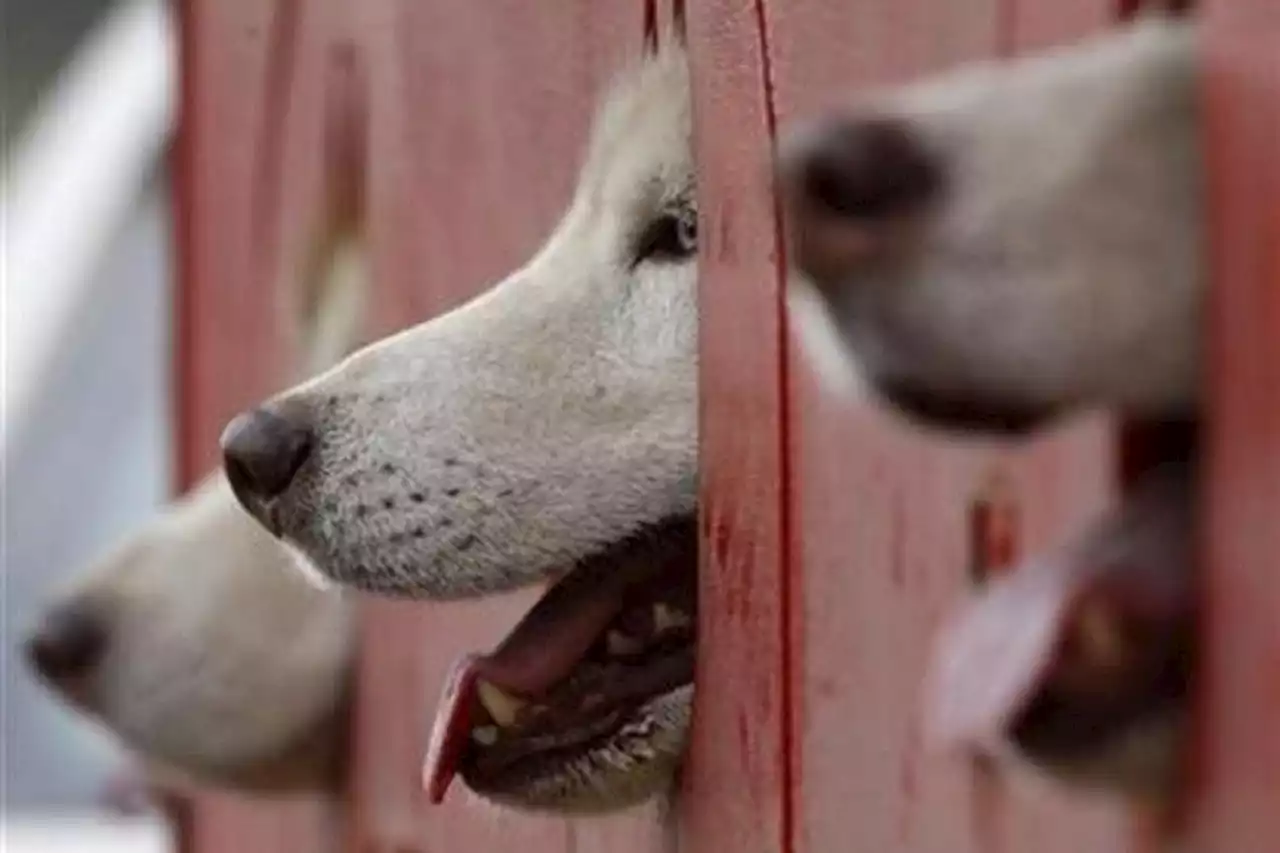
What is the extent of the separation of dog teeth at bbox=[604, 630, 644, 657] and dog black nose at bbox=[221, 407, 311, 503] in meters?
0.12

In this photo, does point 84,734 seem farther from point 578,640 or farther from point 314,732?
point 578,640

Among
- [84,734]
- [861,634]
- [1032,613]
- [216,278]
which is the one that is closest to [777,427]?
[861,634]

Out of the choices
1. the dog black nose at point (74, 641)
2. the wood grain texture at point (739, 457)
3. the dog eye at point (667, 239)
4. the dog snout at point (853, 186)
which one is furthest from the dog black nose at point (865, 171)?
the dog black nose at point (74, 641)

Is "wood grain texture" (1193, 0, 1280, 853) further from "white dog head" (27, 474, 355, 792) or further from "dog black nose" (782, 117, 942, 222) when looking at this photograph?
"white dog head" (27, 474, 355, 792)

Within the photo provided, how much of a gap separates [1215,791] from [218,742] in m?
1.20

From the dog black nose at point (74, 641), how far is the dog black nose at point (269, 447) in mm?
695

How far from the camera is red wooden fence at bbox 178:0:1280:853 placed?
0.65 metres

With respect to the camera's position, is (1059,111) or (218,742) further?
(218,742)

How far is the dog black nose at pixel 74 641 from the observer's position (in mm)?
1836

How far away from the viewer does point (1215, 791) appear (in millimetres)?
659

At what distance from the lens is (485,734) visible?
45.9 inches

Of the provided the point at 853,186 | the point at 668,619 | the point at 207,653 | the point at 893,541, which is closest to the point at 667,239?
the point at 668,619

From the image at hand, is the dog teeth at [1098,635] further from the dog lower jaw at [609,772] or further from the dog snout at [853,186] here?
the dog lower jaw at [609,772]

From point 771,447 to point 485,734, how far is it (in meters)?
0.20
